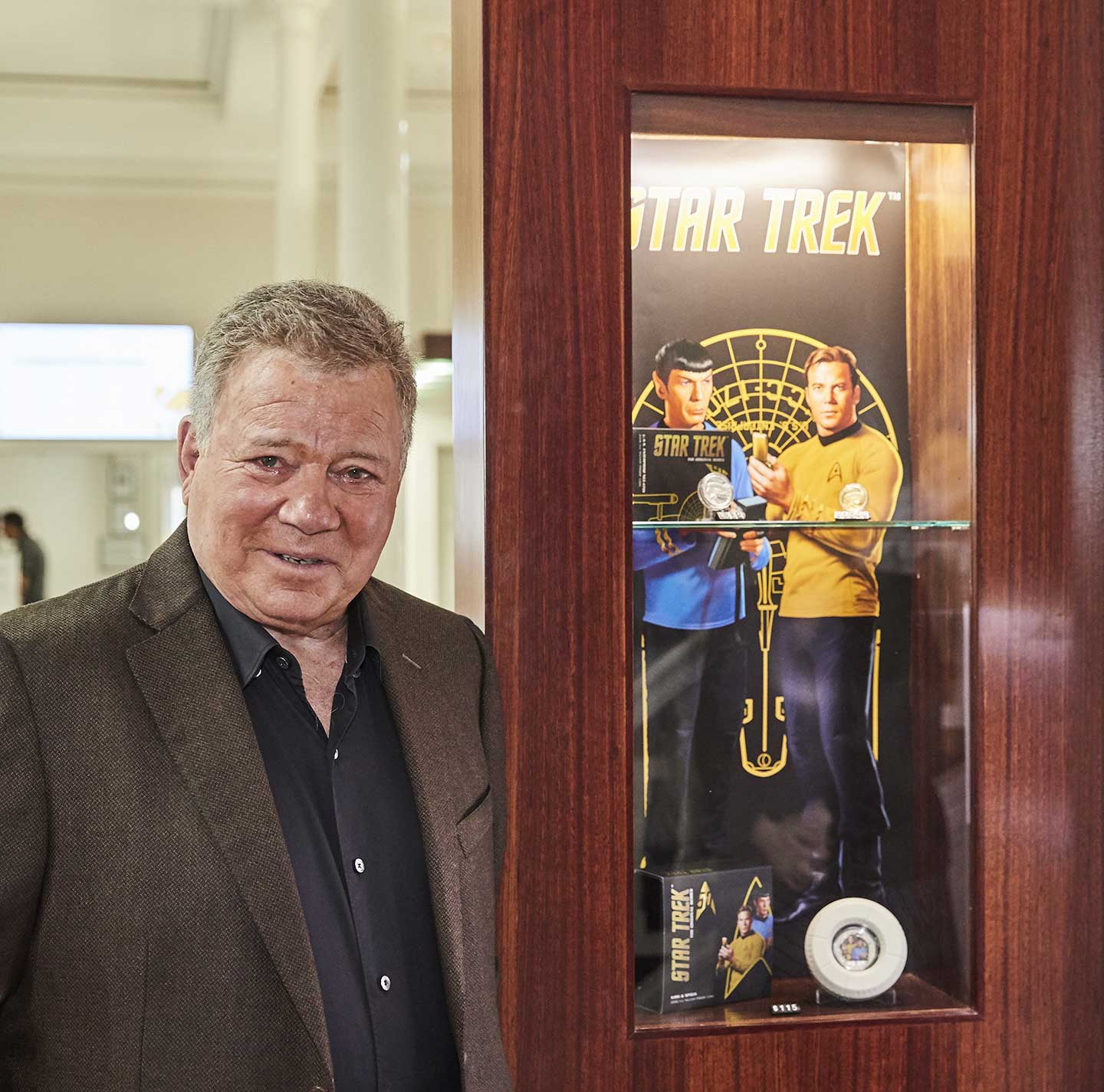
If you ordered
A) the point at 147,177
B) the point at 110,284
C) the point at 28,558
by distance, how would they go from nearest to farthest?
the point at 28,558
the point at 147,177
the point at 110,284

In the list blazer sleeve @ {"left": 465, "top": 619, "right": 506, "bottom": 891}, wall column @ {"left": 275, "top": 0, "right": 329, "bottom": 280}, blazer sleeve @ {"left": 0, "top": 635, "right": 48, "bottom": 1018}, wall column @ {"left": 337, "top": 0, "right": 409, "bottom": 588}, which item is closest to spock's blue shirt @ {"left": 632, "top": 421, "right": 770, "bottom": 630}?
blazer sleeve @ {"left": 465, "top": 619, "right": 506, "bottom": 891}

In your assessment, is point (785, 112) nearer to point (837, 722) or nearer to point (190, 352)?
point (837, 722)

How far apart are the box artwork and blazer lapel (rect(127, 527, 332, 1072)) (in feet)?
1.69

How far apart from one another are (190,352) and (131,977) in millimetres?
7428

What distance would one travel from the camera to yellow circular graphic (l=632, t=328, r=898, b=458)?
1672 millimetres

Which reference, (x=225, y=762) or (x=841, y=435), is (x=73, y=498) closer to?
(x=841, y=435)

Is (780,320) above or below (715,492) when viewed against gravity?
above

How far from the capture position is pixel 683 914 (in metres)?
1.65

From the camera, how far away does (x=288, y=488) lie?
1.31 m

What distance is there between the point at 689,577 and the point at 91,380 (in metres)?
7.19

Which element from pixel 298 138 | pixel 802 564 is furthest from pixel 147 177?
pixel 802 564

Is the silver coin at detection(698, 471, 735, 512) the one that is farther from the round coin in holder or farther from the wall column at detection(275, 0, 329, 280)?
the wall column at detection(275, 0, 329, 280)

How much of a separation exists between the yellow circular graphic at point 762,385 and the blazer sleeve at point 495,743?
420 millimetres

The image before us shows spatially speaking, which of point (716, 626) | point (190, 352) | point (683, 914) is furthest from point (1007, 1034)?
point (190, 352)
